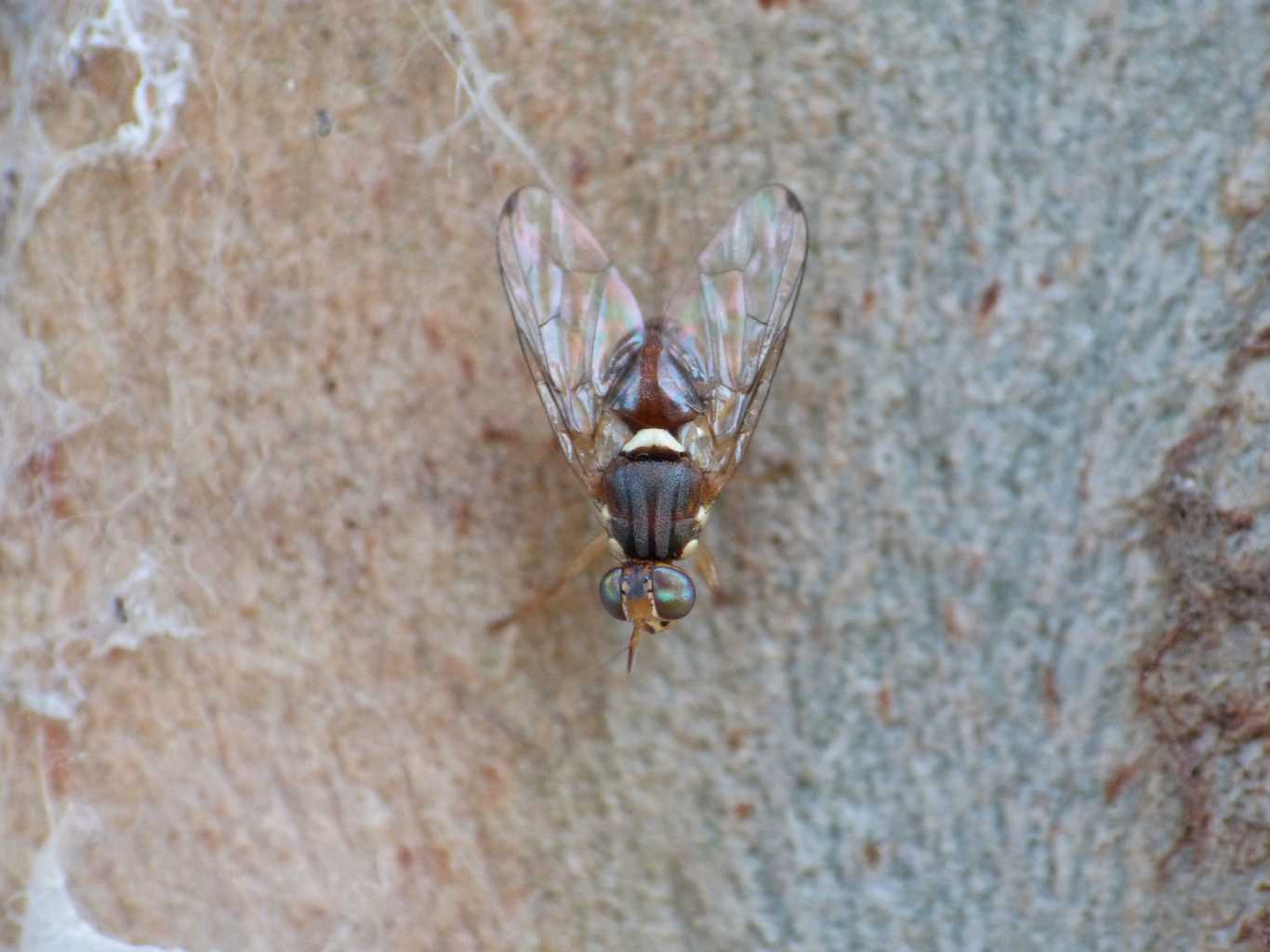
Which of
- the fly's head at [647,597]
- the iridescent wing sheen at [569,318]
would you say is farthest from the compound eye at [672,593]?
the iridescent wing sheen at [569,318]

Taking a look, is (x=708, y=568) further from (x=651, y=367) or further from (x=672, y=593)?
(x=651, y=367)

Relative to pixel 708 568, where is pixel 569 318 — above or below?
above

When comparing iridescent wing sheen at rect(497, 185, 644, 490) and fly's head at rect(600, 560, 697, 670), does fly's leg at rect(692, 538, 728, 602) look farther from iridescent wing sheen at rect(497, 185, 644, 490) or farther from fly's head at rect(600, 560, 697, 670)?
iridescent wing sheen at rect(497, 185, 644, 490)

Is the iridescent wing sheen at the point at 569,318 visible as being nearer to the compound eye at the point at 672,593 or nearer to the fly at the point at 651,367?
the fly at the point at 651,367

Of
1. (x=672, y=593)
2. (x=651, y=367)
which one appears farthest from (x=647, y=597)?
(x=651, y=367)

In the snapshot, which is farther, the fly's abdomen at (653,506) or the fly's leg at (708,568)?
the fly's abdomen at (653,506)

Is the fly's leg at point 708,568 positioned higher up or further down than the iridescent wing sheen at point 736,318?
further down

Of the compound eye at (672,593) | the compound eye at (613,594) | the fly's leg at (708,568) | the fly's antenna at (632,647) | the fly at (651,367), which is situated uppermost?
the fly at (651,367)
